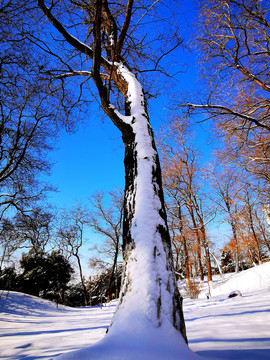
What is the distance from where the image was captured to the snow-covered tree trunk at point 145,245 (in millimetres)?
1270

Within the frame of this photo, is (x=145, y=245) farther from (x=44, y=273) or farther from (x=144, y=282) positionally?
(x=44, y=273)

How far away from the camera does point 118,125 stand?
254 centimetres

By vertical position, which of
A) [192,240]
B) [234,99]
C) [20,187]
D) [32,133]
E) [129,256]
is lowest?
[129,256]

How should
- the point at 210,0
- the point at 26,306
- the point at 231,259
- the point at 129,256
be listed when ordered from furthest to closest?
the point at 231,259, the point at 26,306, the point at 210,0, the point at 129,256

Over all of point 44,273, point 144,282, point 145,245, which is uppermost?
point 145,245

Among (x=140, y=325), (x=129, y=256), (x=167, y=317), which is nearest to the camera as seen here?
(x=140, y=325)

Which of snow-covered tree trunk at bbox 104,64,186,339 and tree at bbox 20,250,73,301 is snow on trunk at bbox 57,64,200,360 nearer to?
snow-covered tree trunk at bbox 104,64,186,339

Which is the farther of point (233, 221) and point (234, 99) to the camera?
point (233, 221)

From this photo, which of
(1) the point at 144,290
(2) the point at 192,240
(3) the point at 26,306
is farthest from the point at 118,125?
(3) the point at 26,306

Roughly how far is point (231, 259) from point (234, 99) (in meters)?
28.6

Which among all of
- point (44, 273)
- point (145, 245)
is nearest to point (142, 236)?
point (145, 245)

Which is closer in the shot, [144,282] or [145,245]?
[144,282]

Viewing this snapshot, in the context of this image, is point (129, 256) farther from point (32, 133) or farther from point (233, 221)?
point (233, 221)

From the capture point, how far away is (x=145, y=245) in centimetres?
153
